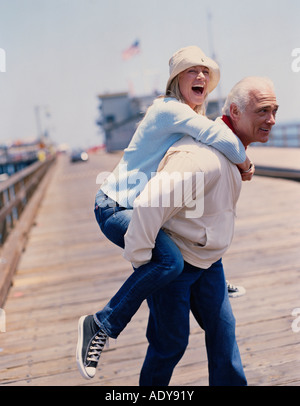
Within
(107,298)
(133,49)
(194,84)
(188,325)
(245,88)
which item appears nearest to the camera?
(245,88)

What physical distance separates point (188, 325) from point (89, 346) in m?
0.44

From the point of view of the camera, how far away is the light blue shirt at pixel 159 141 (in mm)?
1976

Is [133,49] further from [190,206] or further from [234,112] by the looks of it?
[190,206]

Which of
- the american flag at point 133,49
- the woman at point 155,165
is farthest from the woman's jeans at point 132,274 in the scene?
the american flag at point 133,49

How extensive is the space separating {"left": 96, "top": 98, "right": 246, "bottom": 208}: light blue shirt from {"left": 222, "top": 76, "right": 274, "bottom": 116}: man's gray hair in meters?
0.11

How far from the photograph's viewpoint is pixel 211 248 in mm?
2111

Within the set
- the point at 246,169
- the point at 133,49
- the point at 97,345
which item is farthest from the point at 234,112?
the point at 133,49

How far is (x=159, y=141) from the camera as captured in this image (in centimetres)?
206

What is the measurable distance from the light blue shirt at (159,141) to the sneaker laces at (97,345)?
571 mm

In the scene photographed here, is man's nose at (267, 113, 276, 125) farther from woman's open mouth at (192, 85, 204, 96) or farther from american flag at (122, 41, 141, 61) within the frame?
american flag at (122, 41, 141, 61)

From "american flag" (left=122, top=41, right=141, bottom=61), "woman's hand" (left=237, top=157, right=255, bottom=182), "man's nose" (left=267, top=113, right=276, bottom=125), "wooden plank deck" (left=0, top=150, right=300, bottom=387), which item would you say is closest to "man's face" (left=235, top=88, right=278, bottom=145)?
"man's nose" (left=267, top=113, right=276, bottom=125)
